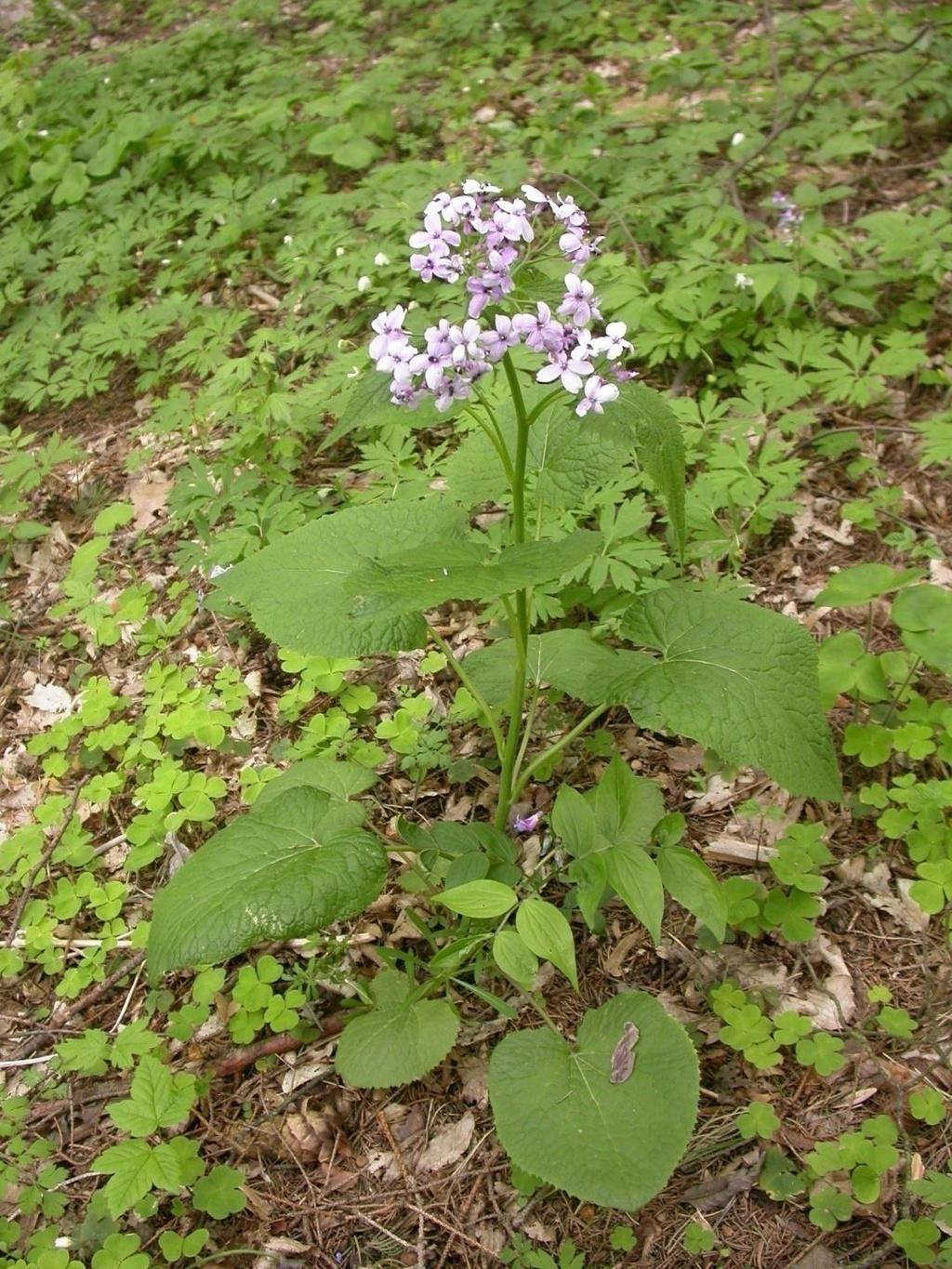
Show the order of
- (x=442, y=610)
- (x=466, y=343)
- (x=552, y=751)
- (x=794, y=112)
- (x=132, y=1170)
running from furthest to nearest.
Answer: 1. (x=794, y=112)
2. (x=442, y=610)
3. (x=552, y=751)
4. (x=132, y=1170)
5. (x=466, y=343)

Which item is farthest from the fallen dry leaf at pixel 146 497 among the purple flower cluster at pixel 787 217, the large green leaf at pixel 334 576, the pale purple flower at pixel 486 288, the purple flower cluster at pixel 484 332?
the purple flower cluster at pixel 787 217

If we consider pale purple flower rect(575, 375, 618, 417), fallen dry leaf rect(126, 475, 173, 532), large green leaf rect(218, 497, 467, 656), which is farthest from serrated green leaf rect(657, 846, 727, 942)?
fallen dry leaf rect(126, 475, 173, 532)

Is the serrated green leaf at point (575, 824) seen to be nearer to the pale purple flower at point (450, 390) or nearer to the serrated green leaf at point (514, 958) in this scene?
the serrated green leaf at point (514, 958)

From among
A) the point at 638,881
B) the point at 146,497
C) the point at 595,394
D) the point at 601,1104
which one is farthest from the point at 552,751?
the point at 146,497

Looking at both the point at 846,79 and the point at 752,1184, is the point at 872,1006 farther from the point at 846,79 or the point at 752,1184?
the point at 846,79

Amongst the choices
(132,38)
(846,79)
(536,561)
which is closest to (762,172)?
(846,79)

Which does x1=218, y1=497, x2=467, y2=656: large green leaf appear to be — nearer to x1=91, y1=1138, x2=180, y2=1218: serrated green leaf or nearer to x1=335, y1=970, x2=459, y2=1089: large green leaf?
x1=335, y1=970, x2=459, y2=1089: large green leaf

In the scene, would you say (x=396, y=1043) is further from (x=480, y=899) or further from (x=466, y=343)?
(x=466, y=343)
